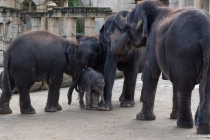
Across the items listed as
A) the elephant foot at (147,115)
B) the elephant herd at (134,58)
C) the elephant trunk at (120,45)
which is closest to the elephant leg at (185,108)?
the elephant herd at (134,58)

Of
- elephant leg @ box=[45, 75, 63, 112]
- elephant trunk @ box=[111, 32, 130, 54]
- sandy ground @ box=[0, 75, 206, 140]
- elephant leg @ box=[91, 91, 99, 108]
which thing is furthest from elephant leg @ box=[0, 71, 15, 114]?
elephant trunk @ box=[111, 32, 130, 54]

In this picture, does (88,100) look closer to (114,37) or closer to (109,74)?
(109,74)

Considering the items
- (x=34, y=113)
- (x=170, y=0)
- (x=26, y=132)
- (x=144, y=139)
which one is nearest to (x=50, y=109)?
(x=34, y=113)

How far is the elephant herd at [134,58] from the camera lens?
775cm

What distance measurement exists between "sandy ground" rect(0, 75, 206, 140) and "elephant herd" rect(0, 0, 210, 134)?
228 millimetres

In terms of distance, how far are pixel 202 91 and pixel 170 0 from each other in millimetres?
22663

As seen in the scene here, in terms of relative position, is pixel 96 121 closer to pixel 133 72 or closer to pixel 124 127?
pixel 124 127

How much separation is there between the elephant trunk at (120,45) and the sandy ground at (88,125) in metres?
1.08

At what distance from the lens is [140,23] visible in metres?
9.34

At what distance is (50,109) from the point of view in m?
10.2

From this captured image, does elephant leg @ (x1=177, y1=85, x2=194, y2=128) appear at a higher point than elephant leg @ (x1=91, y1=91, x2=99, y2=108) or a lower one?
higher

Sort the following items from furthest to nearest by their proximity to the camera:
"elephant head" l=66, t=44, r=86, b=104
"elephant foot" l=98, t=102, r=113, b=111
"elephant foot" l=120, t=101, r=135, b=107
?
"elephant foot" l=120, t=101, r=135, b=107
"elephant foot" l=98, t=102, r=113, b=111
"elephant head" l=66, t=44, r=86, b=104

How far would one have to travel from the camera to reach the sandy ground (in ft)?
26.2

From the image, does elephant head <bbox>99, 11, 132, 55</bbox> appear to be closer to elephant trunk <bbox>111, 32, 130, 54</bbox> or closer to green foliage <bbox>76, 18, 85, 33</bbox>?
elephant trunk <bbox>111, 32, 130, 54</bbox>
